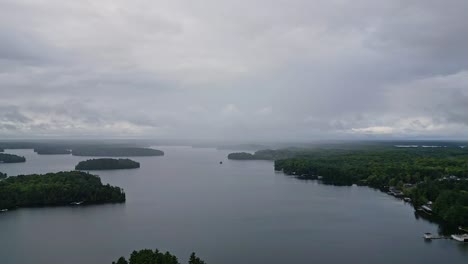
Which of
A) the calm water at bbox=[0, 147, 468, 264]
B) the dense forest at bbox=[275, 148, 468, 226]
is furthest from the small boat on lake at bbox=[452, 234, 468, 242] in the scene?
the dense forest at bbox=[275, 148, 468, 226]

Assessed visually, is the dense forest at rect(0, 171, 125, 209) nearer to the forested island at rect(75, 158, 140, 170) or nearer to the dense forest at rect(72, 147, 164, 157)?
the forested island at rect(75, 158, 140, 170)

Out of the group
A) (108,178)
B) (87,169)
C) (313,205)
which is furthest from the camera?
(87,169)

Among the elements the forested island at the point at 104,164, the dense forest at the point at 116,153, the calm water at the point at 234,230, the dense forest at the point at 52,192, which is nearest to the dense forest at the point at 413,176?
the calm water at the point at 234,230

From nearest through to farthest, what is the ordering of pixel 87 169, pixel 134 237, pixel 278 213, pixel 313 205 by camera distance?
1. pixel 134 237
2. pixel 278 213
3. pixel 313 205
4. pixel 87 169

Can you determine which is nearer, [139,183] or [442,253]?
[442,253]

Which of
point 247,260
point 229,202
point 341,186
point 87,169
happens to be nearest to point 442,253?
point 247,260

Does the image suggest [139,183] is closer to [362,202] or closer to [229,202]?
[229,202]

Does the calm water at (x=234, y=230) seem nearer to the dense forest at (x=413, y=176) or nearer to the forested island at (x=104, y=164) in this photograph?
the dense forest at (x=413, y=176)
